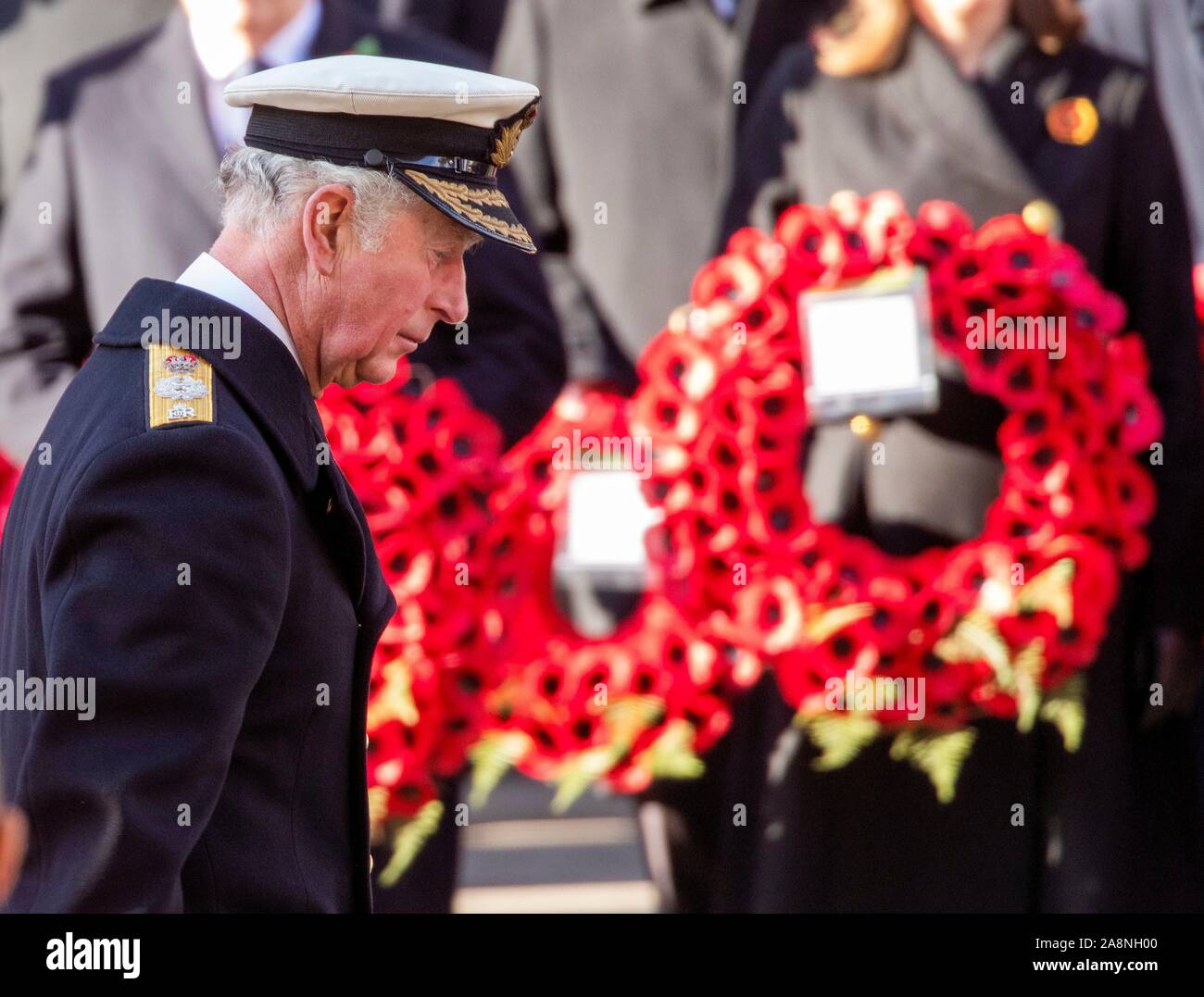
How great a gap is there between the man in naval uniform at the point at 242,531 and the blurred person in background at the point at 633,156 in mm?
1134

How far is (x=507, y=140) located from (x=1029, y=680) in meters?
1.64

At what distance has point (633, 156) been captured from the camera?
9.59 feet

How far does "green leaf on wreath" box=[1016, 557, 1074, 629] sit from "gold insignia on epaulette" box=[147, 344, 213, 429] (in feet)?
6.17

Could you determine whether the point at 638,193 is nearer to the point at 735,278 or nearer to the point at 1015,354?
the point at 735,278

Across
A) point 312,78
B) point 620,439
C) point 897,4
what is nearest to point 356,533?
point 312,78

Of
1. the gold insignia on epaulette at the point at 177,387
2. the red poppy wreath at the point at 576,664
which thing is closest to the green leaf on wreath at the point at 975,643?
the red poppy wreath at the point at 576,664

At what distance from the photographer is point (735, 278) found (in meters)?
2.87

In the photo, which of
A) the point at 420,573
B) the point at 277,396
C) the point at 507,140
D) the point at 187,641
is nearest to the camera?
the point at 187,641

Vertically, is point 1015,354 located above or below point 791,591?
above

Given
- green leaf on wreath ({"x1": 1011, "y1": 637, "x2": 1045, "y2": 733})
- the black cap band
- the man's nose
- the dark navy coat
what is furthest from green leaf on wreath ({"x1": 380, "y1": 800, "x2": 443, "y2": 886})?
the black cap band

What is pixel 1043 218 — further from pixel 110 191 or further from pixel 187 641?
pixel 187 641

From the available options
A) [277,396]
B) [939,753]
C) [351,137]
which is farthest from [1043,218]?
[277,396]

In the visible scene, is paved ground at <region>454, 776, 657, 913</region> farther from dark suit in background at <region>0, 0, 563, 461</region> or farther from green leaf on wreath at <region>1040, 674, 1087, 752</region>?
dark suit in background at <region>0, 0, 563, 461</region>

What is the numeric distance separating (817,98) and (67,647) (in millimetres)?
2057
